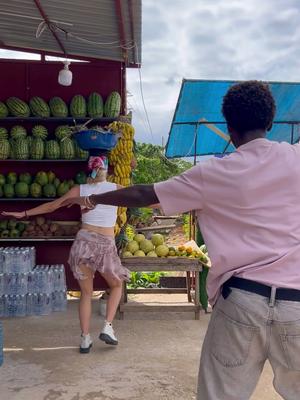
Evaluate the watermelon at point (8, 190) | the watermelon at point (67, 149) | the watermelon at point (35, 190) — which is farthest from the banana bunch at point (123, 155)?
the watermelon at point (8, 190)

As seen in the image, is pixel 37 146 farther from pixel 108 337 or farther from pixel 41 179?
pixel 108 337

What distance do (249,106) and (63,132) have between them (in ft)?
15.6

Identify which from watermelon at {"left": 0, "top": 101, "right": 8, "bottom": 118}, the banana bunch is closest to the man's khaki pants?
the banana bunch

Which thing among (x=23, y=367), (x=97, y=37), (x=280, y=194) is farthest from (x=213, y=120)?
(x=280, y=194)

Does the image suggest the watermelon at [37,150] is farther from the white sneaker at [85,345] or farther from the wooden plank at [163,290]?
the white sneaker at [85,345]

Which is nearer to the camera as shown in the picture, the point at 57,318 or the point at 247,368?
the point at 247,368

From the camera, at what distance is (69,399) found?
11.5 feet

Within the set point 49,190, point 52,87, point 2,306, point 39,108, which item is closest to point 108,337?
point 2,306

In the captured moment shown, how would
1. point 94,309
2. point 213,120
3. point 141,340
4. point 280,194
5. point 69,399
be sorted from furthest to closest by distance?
point 213,120 < point 94,309 < point 141,340 < point 69,399 < point 280,194

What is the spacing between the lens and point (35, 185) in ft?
21.3

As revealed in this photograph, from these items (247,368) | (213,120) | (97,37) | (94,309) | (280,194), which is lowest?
(94,309)

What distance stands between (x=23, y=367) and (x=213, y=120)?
5.25 meters

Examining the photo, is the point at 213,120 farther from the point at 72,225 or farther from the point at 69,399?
the point at 69,399

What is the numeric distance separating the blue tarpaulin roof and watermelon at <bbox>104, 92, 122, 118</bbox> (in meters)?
1.04
